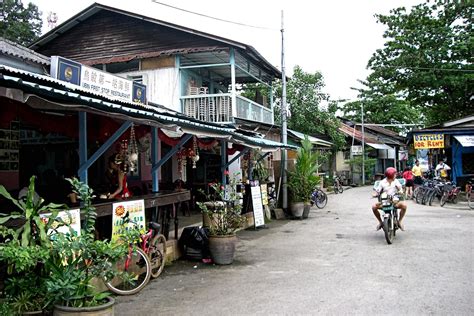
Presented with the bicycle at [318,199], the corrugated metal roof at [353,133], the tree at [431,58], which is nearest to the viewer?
the bicycle at [318,199]

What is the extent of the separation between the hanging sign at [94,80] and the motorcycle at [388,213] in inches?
227

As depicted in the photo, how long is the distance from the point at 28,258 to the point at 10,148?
7216mm

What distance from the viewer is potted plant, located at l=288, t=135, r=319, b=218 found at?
13789mm

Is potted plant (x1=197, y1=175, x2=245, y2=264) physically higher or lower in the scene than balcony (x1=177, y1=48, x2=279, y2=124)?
lower

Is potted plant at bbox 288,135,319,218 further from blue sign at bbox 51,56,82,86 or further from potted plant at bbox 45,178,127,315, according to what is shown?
potted plant at bbox 45,178,127,315

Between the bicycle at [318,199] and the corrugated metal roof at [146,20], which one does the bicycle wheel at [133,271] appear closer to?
the corrugated metal roof at [146,20]

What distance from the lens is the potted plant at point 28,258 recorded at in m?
3.73

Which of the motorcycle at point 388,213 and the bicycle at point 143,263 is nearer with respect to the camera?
the bicycle at point 143,263

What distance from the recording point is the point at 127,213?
639 cm

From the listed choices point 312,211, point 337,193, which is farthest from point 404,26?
point 312,211

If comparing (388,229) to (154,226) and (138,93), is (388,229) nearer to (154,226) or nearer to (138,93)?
(154,226)

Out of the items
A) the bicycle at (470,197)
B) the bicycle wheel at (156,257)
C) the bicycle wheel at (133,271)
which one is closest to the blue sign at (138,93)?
the bicycle wheel at (156,257)

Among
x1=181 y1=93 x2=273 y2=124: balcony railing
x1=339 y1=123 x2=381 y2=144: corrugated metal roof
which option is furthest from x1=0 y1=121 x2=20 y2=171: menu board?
x1=339 y1=123 x2=381 y2=144: corrugated metal roof

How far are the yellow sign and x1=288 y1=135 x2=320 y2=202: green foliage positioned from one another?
7.28 metres
